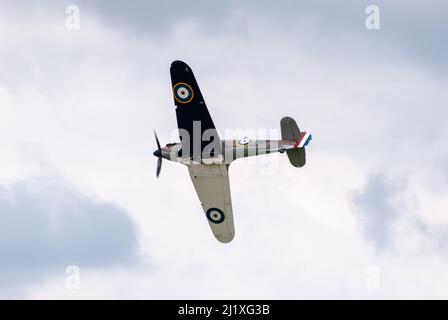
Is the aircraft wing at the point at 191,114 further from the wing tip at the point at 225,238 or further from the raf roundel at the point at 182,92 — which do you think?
the wing tip at the point at 225,238

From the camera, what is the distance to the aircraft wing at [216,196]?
A: 159ft

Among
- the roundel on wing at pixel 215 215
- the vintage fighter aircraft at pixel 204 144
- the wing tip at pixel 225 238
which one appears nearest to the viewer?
the vintage fighter aircraft at pixel 204 144

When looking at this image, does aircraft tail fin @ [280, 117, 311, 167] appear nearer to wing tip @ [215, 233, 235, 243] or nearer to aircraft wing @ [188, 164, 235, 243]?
aircraft wing @ [188, 164, 235, 243]

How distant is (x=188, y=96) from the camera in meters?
45.4

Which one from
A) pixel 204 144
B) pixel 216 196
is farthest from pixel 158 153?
pixel 216 196

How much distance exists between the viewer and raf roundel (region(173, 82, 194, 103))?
4528 centimetres

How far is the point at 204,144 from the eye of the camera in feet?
153

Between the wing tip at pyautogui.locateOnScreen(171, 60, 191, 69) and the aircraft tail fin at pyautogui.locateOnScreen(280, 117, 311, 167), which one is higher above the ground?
the wing tip at pyautogui.locateOnScreen(171, 60, 191, 69)

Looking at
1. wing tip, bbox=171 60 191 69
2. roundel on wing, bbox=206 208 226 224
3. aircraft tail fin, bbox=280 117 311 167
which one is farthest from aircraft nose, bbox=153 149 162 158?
aircraft tail fin, bbox=280 117 311 167

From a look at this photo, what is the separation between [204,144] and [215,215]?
5.86 metres

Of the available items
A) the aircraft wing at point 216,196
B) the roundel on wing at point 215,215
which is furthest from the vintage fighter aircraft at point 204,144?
the roundel on wing at point 215,215

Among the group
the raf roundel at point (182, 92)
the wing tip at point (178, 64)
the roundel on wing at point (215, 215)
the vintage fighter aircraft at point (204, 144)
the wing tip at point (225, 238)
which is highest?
the wing tip at point (178, 64)

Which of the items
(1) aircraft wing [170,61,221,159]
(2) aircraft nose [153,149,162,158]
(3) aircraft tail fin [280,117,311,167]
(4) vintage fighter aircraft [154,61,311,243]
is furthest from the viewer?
(2) aircraft nose [153,149,162,158]
